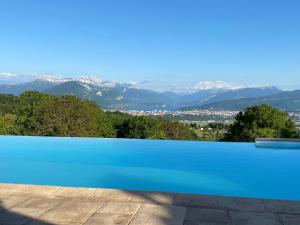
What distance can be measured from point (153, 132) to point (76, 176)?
1421 cm

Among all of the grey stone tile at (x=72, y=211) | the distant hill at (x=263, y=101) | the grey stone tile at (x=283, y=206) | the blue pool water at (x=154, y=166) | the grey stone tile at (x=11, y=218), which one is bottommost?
the distant hill at (x=263, y=101)

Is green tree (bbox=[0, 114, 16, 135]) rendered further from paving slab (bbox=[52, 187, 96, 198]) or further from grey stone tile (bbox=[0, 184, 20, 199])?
paving slab (bbox=[52, 187, 96, 198])

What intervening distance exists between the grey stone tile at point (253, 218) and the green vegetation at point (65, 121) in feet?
49.1

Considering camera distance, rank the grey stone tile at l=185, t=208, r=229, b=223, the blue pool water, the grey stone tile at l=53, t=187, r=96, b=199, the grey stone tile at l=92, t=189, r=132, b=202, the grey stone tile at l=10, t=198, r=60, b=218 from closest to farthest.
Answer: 1. the grey stone tile at l=185, t=208, r=229, b=223
2. the grey stone tile at l=10, t=198, r=60, b=218
3. the grey stone tile at l=92, t=189, r=132, b=202
4. the grey stone tile at l=53, t=187, r=96, b=199
5. the blue pool water

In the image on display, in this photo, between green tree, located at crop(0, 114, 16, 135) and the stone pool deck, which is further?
green tree, located at crop(0, 114, 16, 135)

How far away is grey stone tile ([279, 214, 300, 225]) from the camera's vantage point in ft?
11.9

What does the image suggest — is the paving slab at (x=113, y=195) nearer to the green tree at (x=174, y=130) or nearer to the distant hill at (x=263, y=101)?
the green tree at (x=174, y=130)

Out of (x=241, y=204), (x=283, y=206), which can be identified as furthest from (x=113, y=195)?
(x=283, y=206)

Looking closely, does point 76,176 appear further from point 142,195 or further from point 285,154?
point 285,154

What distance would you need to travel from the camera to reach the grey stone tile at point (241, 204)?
4102mm

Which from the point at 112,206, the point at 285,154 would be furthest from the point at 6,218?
the point at 285,154

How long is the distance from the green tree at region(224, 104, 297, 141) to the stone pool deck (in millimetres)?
13956

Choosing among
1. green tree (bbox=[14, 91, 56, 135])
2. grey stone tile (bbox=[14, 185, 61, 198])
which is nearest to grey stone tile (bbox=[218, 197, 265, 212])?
grey stone tile (bbox=[14, 185, 61, 198])

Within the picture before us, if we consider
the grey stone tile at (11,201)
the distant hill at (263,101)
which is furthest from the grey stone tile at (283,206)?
the distant hill at (263,101)
